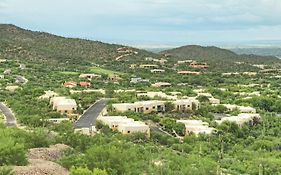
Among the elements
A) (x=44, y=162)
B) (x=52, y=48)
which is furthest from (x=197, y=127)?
(x=52, y=48)

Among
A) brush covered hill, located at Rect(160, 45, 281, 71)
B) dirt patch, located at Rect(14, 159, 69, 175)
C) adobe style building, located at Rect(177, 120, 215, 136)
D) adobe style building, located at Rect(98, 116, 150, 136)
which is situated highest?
dirt patch, located at Rect(14, 159, 69, 175)

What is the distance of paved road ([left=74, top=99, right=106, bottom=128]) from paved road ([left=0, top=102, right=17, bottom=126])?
498 centimetres

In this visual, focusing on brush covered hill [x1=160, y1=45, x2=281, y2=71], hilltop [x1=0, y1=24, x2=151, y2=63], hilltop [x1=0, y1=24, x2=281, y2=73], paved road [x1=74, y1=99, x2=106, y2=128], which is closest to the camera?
paved road [x1=74, y1=99, x2=106, y2=128]

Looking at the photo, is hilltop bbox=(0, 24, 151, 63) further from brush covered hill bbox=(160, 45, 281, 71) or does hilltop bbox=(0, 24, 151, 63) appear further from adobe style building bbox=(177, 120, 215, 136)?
adobe style building bbox=(177, 120, 215, 136)

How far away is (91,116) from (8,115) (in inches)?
286

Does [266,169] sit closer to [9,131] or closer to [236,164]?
[236,164]

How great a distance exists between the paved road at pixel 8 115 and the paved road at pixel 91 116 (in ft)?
16.3

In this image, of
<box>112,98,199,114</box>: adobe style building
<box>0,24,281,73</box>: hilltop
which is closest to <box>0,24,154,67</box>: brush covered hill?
<box>0,24,281,73</box>: hilltop

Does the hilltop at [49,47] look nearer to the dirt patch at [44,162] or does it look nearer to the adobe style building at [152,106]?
the adobe style building at [152,106]

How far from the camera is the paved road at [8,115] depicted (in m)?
46.1

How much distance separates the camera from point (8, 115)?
51.2 meters

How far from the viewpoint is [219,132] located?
4706 centimetres

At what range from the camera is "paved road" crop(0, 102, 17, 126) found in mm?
46131

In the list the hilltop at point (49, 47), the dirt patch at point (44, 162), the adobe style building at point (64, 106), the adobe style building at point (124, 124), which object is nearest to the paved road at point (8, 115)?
the adobe style building at point (64, 106)
